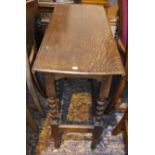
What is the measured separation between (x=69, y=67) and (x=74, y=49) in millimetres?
164

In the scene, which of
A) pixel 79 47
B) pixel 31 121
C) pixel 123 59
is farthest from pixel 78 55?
pixel 31 121

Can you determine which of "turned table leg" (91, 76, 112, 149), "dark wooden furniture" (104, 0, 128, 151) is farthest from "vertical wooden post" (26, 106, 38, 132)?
"dark wooden furniture" (104, 0, 128, 151)

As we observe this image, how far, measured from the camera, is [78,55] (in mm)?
1165

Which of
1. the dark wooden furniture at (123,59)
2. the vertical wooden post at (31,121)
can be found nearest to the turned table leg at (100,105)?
the dark wooden furniture at (123,59)

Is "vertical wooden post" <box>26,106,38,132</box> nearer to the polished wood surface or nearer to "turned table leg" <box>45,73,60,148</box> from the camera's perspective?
"turned table leg" <box>45,73,60,148</box>

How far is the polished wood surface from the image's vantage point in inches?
42.5

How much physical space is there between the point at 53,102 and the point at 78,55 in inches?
11.8

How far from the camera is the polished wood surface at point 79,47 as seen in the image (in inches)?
42.5

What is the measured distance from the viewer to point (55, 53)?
3.84 feet
